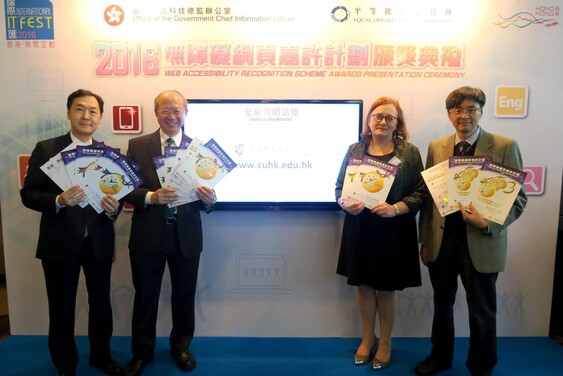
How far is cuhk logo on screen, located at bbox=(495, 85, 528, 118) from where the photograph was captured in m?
2.83

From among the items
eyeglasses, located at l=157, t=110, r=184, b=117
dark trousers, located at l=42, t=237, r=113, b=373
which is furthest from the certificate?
dark trousers, located at l=42, t=237, r=113, b=373

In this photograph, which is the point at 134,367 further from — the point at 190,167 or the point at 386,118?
the point at 386,118

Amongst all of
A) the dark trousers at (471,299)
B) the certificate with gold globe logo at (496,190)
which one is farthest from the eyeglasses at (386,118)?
the dark trousers at (471,299)

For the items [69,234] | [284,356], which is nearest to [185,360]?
[284,356]

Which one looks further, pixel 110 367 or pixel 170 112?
pixel 110 367

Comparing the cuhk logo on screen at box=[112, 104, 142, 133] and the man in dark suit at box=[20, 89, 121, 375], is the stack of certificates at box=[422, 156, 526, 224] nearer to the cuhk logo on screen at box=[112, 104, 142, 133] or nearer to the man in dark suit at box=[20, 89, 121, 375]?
the man in dark suit at box=[20, 89, 121, 375]

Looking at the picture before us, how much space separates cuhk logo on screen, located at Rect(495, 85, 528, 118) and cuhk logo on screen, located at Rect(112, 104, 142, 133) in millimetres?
2568

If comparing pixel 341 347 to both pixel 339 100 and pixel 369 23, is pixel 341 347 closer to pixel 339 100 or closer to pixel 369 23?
pixel 339 100

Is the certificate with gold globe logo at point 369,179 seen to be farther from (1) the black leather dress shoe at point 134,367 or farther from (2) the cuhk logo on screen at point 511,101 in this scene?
(1) the black leather dress shoe at point 134,367

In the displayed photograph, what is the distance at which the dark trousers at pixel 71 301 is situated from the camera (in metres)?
2.29

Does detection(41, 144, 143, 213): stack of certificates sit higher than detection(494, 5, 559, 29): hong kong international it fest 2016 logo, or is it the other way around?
detection(494, 5, 559, 29): hong kong international it fest 2016 logo

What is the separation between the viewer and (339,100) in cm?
275

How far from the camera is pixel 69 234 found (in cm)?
224

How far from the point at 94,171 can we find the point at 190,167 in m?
0.52
